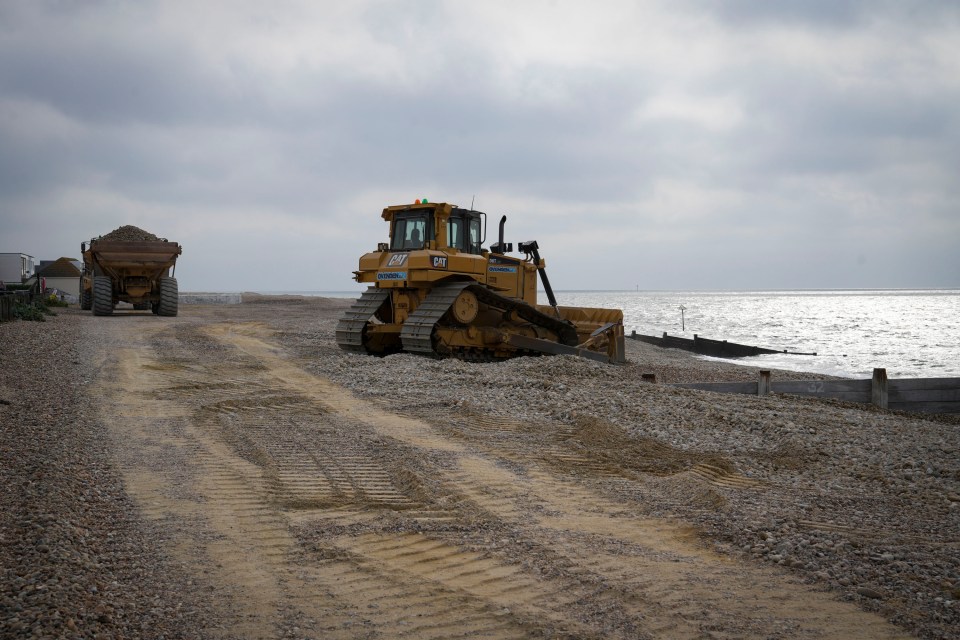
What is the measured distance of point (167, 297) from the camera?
92.2ft

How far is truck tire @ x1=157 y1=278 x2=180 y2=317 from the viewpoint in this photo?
28.1 m

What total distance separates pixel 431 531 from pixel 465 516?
383 mm

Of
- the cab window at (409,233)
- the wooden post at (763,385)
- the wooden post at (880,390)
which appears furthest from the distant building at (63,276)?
the wooden post at (880,390)

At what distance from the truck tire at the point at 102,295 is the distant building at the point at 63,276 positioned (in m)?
20.7

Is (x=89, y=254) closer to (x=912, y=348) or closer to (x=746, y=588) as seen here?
(x=746, y=588)

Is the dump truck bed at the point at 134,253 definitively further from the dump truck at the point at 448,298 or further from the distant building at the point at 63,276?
the distant building at the point at 63,276

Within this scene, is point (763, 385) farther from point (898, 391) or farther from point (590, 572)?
point (590, 572)

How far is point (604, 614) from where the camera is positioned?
3.87 metres

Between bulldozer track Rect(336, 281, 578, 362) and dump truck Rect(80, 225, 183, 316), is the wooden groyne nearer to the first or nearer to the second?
bulldozer track Rect(336, 281, 578, 362)

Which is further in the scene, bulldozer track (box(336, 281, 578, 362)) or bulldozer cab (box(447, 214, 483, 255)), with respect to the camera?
bulldozer cab (box(447, 214, 483, 255))

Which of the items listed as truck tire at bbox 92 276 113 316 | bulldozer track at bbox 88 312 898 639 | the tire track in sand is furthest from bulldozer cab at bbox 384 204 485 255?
truck tire at bbox 92 276 113 316

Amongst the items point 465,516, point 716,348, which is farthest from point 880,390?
point 716,348

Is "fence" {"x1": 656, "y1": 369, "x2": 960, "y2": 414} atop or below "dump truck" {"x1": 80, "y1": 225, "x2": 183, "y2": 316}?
below

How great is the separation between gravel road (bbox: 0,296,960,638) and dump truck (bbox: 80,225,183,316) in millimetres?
17376
